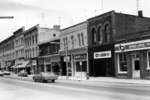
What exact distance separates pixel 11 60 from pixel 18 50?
30.7ft

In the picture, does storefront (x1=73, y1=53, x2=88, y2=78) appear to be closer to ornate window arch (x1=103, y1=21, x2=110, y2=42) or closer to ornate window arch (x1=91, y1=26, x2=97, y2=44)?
ornate window arch (x1=91, y1=26, x2=97, y2=44)

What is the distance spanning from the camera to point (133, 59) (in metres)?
31.6

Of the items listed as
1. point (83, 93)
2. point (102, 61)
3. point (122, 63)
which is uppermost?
point (102, 61)

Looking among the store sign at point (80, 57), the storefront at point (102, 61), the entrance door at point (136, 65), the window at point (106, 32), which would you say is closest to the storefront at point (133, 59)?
the entrance door at point (136, 65)

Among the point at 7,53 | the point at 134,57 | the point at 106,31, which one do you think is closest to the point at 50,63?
the point at 106,31

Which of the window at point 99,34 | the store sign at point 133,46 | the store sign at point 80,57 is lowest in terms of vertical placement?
the store sign at point 80,57

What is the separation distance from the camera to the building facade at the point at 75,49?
4200 cm

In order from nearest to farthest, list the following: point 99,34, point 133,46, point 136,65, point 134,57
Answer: point 133,46
point 136,65
point 134,57
point 99,34

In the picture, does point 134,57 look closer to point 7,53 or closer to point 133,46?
point 133,46

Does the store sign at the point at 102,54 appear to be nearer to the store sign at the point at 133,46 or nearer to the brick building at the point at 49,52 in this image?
the store sign at the point at 133,46

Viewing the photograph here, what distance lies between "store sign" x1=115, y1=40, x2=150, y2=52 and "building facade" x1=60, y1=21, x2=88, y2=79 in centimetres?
859

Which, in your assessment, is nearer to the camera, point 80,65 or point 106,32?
point 106,32

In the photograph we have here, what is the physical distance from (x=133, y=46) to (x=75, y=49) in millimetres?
14740

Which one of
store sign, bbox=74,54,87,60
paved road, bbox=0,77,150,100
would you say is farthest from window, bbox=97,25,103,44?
paved road, bbox=0,77,150,100
